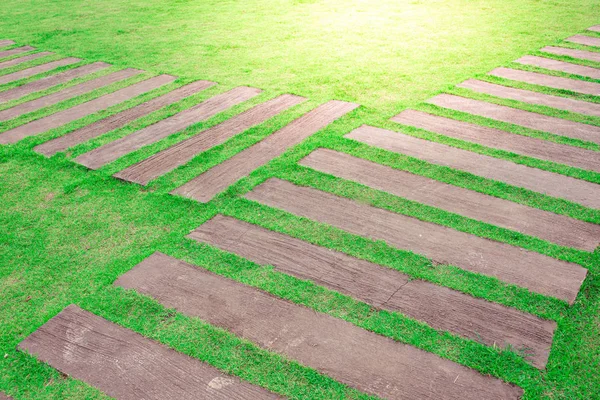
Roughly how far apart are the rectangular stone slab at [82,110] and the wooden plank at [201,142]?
1.23 metres

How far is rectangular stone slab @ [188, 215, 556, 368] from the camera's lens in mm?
2129

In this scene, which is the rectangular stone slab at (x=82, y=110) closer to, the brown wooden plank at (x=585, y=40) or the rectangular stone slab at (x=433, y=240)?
the rectangular stone slab at (x=433, y=240)

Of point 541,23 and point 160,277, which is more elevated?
point 541,23

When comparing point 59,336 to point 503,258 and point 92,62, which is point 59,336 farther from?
point 92,62

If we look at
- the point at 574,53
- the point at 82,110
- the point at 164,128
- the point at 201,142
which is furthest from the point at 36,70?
the point at 574,53

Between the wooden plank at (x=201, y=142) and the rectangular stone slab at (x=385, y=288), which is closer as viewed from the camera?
the rectangular stone slab at (x=385, y=288)

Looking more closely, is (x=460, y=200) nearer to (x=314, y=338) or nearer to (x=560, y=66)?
(x=314, y=338)

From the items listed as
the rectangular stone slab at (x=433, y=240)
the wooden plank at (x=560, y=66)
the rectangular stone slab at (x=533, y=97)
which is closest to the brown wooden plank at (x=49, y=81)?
the rectangular stone slab at (x=433, y=240)

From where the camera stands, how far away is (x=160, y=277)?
2.50 meters

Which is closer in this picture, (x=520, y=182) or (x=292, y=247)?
(x=292, y=247)

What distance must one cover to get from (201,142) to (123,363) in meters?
2.10

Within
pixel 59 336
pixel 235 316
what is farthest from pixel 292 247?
pixel 59 336

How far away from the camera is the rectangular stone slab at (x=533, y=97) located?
422 centimetres

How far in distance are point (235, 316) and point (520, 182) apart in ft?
6.83
